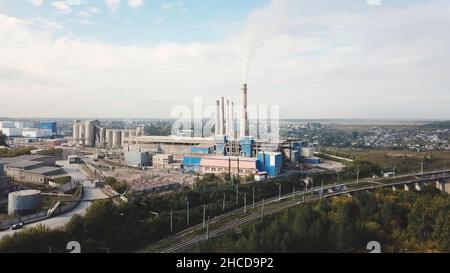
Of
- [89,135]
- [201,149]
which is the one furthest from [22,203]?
[89,135]

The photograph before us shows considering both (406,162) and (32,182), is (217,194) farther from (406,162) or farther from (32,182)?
(406,162)

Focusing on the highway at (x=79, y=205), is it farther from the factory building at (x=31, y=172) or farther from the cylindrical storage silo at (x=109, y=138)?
the cylindrical storage silo at (x=109, y=138)

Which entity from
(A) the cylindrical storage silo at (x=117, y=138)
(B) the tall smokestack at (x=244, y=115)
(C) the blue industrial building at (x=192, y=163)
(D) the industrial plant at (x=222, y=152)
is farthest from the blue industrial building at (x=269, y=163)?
(A) the cylindrical storage silo at (x=117, y=138)

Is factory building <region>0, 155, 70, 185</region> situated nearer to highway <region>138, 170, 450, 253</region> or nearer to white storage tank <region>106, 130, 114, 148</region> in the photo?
highway <region>138, 170, 450, 253</region>
